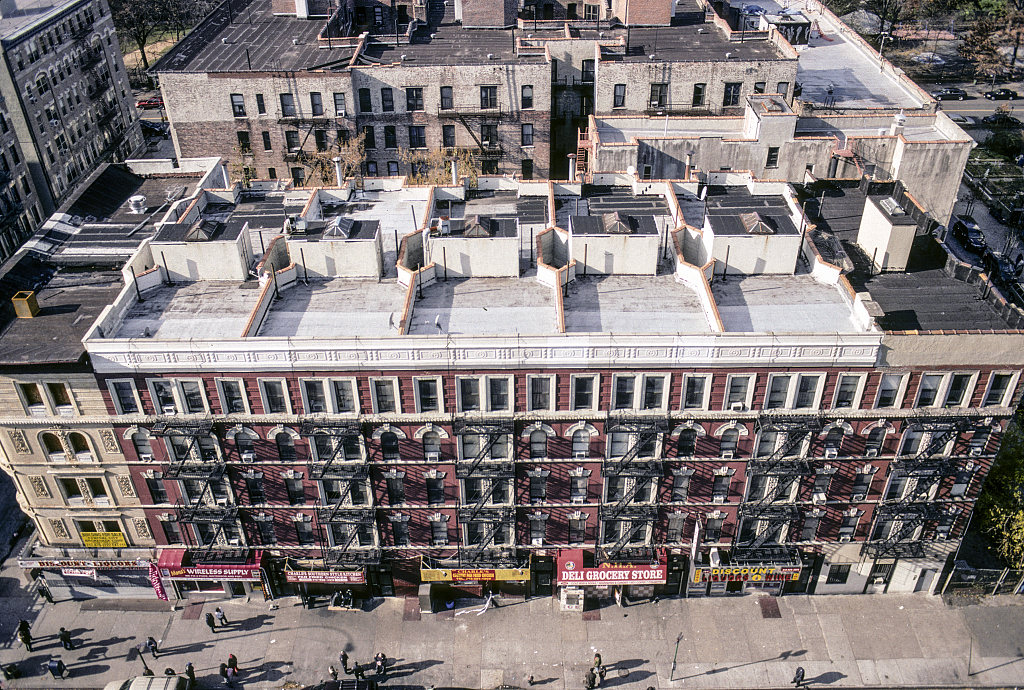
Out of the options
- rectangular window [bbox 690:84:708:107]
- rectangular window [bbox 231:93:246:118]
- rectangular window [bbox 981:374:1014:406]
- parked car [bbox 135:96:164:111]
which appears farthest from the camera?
parked car [bbox 135:96:164:111]

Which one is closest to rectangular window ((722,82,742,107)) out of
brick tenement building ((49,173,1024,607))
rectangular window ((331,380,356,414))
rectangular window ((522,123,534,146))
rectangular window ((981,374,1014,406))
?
rectangular window ((522,123,534,146))

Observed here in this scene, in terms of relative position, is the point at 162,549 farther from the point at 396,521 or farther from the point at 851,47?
the point at 851,47

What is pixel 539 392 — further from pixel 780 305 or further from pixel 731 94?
pixel 731 94

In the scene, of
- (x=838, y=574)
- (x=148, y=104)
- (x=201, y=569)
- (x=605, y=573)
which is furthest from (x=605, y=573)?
(x=148, y=104)

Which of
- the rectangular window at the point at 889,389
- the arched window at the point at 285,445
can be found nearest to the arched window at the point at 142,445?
the arched window at the point at 285,445

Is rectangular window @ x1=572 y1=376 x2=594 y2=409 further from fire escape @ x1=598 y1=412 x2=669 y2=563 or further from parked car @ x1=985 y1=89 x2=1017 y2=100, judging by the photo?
parked car @ x1=985 y1=89 x2=1017 y2=100

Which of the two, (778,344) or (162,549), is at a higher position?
(778,344)

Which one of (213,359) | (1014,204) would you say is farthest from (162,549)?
(1014,204)
